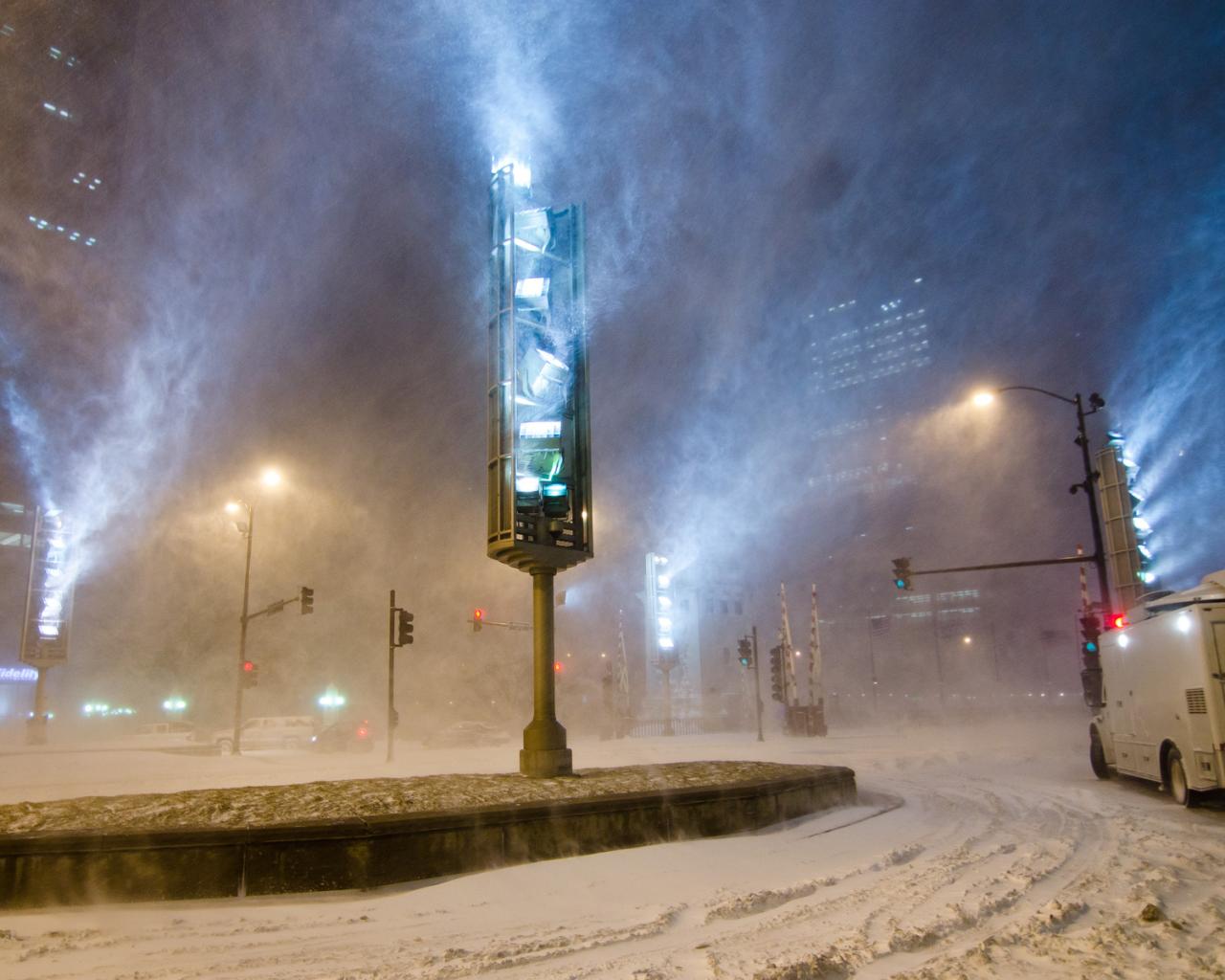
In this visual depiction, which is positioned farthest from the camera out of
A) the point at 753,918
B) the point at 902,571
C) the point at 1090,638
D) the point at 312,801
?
the point at 902,571

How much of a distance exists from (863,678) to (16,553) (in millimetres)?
68918

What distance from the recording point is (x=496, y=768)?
19.1 m

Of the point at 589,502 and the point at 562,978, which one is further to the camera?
the point at 589,502

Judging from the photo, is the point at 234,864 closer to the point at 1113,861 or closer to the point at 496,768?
the point at 1113,861

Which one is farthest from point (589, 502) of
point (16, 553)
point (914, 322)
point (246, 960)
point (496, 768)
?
point (914, 322)

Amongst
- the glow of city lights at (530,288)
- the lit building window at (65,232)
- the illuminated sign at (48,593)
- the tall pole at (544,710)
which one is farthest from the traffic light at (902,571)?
the lit building window at (65,232)

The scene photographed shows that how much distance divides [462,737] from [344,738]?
4.73 m

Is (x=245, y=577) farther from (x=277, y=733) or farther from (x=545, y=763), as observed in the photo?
(x=545, y=763)

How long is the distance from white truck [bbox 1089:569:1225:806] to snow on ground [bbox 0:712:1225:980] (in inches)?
75.7

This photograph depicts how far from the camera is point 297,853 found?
626cm

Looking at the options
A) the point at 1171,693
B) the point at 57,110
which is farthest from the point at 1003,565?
the point at 57,110

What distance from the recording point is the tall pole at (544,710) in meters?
10.3

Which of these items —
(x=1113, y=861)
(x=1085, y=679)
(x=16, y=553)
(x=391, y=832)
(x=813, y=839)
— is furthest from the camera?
(x=16, y=553)

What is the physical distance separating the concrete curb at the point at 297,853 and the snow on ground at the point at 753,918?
167 millimetres
